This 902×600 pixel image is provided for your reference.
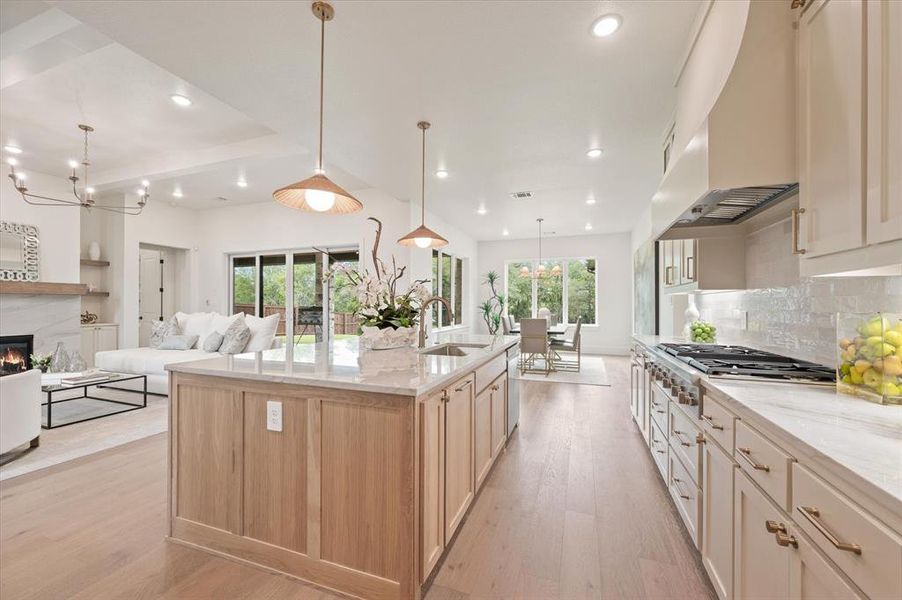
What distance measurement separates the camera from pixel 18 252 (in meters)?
4.98

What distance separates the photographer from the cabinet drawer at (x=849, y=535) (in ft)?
2.22

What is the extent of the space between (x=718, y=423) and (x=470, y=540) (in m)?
1.29

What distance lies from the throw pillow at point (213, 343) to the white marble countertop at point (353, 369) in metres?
3.43

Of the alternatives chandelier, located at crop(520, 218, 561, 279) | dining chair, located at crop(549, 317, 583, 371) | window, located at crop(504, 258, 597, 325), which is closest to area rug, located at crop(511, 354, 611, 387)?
dining chair, located at crop(549, 317, 583, 371)

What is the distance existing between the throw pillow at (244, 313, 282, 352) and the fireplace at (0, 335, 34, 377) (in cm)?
273

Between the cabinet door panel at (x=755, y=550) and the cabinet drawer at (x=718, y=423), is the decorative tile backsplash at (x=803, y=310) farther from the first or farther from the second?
the cabinet door panel at (x=755, y=550)

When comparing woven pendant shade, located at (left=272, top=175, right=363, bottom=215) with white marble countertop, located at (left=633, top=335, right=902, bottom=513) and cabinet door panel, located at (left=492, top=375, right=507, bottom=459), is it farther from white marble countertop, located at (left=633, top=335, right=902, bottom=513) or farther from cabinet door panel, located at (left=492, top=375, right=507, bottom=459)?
white marble countertop, located at (left=633, top=335, right=902, bottom=513)

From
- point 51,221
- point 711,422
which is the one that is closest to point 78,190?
point 51,221

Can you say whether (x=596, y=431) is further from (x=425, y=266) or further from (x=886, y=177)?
(x=425, y=266)

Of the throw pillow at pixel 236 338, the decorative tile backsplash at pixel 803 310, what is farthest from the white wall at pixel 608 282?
the throw pillow at pixel 236 338

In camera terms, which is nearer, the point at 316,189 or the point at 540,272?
the point at 316,189

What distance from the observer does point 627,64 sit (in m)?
2.33

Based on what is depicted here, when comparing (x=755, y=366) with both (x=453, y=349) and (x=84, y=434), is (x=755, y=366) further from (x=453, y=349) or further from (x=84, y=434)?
(x=84, y=434)

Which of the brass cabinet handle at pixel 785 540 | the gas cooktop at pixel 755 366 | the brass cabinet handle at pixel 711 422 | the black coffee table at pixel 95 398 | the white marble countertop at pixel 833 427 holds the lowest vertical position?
the black coffee table at pixel 95 398
